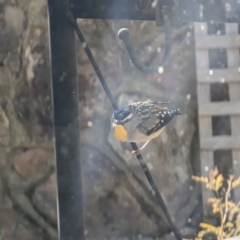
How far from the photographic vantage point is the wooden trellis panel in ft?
3.30

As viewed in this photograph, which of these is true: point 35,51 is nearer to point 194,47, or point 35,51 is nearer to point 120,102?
point 120,102

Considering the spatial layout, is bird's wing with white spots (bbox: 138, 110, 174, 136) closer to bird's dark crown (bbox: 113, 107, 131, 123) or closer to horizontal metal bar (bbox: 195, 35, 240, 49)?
bird's dark crown (bbox: 113, 107, 131, 123)

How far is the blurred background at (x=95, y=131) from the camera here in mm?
947

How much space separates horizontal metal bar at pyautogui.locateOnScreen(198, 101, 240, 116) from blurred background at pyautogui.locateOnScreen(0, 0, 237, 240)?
20 millimetres

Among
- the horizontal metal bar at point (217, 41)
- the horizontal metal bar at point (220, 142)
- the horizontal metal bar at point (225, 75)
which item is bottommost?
the horizontal metal bar at point (220, 142)

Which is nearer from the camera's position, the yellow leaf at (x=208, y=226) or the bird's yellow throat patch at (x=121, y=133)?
the bird's yellow throat patch at (x=121, y=133)

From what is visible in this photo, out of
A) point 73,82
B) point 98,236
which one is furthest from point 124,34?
point 98,236

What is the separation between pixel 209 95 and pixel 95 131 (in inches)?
10.8

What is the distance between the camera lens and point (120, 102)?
960 mm

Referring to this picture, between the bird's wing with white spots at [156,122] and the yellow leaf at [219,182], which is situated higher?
the bird's wing with white spots at [156,122]

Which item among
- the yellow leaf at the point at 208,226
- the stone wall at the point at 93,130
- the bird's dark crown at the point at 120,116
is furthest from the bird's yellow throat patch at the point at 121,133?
the yellow leaf at the point at 208,226

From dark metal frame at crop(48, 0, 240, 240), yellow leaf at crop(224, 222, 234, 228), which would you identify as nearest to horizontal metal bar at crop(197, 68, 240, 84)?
yellow leaf at crop(224, 222, 234, 228)

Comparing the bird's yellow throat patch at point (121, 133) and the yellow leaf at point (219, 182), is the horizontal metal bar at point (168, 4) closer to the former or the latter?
the bird's yellow throat patch at point (121, 133)

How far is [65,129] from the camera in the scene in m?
0.33
